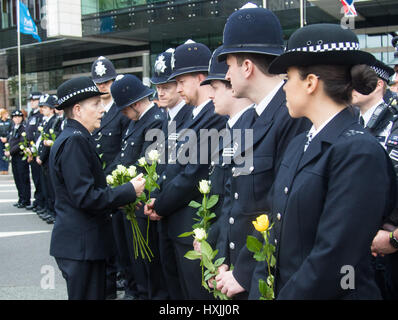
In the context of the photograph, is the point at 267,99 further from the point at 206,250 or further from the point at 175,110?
the point at 175,110

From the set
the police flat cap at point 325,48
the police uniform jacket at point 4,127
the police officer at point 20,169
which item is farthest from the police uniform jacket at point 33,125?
the police flat cap at point 325,48

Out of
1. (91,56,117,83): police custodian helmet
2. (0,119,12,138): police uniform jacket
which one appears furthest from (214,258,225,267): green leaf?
(0,119,12,138): police uniform jacket

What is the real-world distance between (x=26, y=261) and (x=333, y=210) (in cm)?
581

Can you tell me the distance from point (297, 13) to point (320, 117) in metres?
16.5

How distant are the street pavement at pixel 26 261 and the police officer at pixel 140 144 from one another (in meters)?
0.86

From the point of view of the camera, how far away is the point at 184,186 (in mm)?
4031

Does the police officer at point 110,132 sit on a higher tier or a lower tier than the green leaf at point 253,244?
higher

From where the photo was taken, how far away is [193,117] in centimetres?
432

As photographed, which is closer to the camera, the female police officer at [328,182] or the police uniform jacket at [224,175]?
the female police officer at [328,182]

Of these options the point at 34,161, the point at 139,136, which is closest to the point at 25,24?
the point at 34,161

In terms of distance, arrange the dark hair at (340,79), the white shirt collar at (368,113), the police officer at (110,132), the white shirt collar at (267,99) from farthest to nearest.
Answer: the police officer at (110,132), the white shirt collar at (368,113), the white shirt collar at (267,99), the dark hair at (340,79)

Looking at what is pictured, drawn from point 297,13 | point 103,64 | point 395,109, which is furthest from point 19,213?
point 297,13

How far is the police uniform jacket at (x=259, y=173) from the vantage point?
8.79 ft

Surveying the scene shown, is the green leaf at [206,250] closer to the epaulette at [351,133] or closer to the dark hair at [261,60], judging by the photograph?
the dark hair at [261,60]
